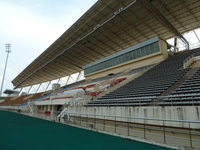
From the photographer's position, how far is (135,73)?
1709 cm

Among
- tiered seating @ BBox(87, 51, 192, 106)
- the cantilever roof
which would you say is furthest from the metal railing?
the cantilever roof

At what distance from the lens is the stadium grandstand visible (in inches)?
221

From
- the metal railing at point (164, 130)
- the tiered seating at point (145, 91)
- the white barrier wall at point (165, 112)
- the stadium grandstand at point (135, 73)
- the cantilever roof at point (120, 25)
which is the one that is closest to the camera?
the metal railing at point (164, 130)

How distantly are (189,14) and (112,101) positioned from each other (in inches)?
724

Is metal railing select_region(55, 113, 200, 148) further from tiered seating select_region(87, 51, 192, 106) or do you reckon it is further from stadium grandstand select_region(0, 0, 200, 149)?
tiered seating select_region(87, 51, 192, 106)

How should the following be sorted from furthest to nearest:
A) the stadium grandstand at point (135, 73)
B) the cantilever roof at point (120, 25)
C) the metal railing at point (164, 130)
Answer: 1. the cantilever roof at point (120, 25)
2. the stadium grandstand at point (135, 73)
3. the metal railing at point (164, 130)

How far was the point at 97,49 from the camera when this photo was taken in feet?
94.6

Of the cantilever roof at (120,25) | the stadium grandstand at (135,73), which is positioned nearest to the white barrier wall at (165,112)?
the stadium grandstand at (135,73)

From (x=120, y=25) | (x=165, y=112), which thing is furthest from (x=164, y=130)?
(x=120, y=25)

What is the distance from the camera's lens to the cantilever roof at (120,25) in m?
17.4

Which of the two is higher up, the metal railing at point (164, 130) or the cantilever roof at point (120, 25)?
the cantilever roof at point (120, 25)

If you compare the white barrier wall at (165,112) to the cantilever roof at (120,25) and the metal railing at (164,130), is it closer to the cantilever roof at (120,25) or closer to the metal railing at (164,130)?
the metal railing at (164,130)

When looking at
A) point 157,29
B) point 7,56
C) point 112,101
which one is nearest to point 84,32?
point 157,29

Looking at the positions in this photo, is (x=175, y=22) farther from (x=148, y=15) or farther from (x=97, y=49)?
(x=97, y=49)
